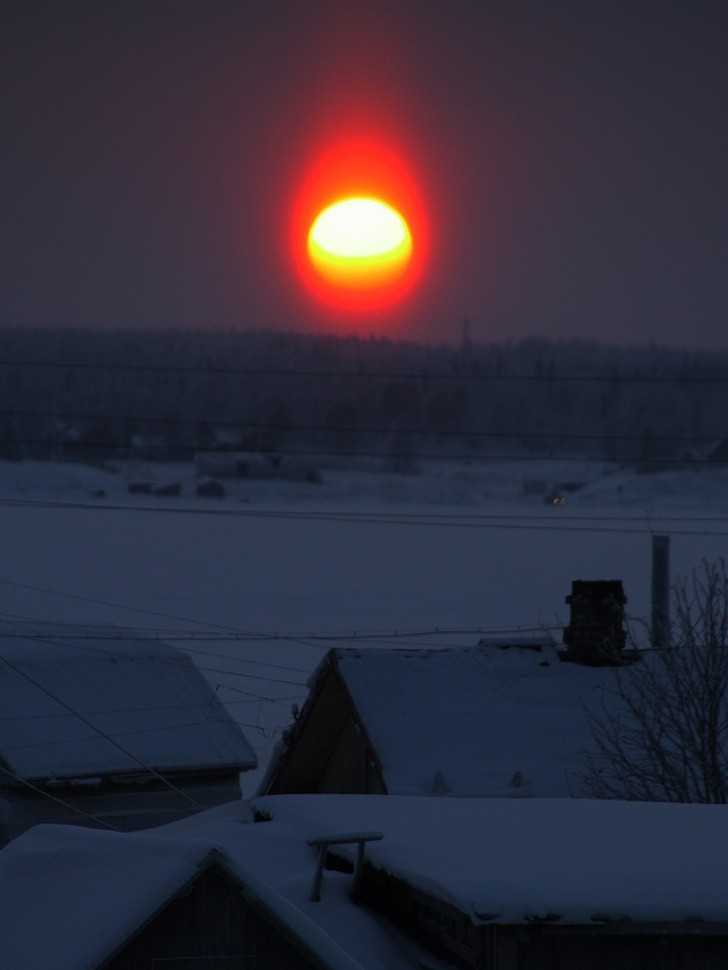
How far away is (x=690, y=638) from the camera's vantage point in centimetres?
1664

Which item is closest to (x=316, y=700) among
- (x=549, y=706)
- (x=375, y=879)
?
(x=549, y=706)

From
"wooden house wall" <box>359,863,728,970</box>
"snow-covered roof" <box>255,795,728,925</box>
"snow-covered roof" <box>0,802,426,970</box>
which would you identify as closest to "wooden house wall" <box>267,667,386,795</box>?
"snow-covered roof" <box>255,795,728,925</box>

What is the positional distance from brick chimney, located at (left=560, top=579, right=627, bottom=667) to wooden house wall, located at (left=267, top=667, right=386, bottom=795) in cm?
307

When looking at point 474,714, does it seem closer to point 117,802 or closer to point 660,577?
point 117,802

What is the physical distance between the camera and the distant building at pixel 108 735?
22.1 m

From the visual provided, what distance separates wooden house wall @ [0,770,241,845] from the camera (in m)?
21.5

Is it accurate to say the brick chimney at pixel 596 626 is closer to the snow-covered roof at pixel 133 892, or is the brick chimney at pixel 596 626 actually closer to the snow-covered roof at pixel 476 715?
the snow-covered roof at pixel 476 715

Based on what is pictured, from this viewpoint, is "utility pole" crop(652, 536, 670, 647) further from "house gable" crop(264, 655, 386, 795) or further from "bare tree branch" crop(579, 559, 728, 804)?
"house gable" crop(264, 655, 386, 795)

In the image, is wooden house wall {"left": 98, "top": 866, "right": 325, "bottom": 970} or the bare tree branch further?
the bare tree branch

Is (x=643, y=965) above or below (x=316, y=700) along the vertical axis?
below

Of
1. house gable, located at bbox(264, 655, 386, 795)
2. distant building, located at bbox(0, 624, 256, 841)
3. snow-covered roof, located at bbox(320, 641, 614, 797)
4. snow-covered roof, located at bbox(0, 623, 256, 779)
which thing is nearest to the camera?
snow-covered roof, located at bbox(320, 641, 614, 797)

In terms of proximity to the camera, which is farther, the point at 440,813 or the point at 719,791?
the point at 719,791

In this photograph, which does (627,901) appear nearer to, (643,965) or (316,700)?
(643,965)

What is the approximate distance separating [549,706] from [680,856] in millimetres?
9687
